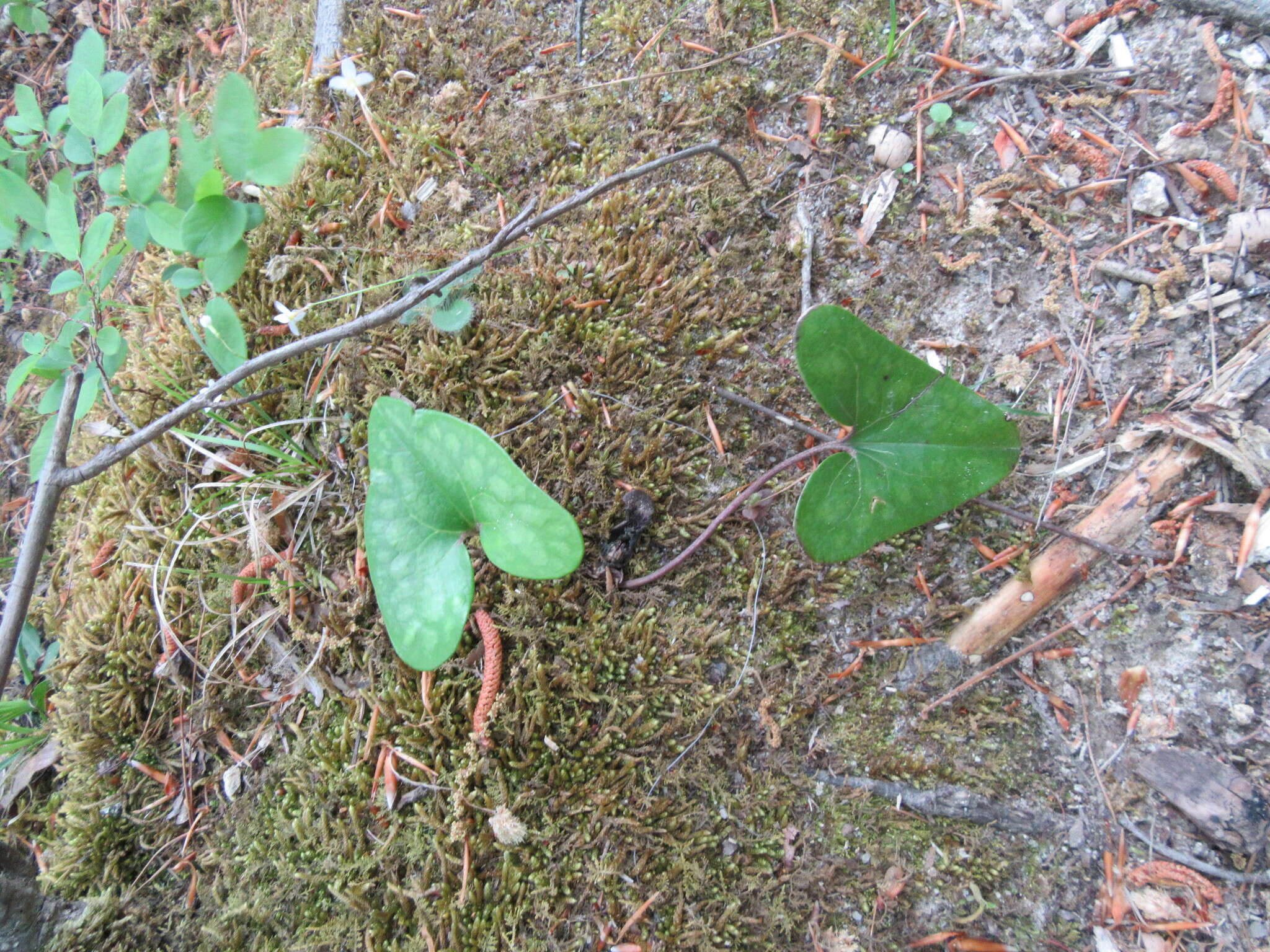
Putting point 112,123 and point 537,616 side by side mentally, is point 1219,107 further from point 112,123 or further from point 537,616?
point 112,123

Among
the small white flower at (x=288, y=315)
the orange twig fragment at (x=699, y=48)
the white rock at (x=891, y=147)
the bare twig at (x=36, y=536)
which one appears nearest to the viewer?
the bare twig at (x=36, y=536)

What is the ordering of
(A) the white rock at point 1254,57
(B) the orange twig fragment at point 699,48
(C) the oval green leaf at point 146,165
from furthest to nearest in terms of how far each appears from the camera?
1. (B) the orange twig fragment at point 699,48
2. (A) the white rock at point 1254,57
3. (C) the oval green leaf at point 146,165

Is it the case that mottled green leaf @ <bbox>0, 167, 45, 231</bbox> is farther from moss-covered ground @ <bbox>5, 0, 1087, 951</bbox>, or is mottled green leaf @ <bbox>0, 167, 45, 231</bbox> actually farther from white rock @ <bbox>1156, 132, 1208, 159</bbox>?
white rock @ <bbox>1156, 132, 1208, 159</bbox>

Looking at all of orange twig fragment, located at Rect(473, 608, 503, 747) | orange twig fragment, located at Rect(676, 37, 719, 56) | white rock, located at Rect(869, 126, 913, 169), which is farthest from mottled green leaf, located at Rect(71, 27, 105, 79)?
white rock, located at Rect(869, 126, 913, 169)

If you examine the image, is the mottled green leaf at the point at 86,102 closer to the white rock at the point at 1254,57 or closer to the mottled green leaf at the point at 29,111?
the mottled green leaf at the point at 29,111

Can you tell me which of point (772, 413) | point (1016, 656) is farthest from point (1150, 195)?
point (1016, 656)

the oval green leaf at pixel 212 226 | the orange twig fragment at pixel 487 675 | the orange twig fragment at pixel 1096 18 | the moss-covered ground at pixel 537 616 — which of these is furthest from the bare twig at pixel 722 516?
the orange twig fragment at pixel 1096 18

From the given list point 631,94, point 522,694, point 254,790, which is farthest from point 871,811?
point 631,94
